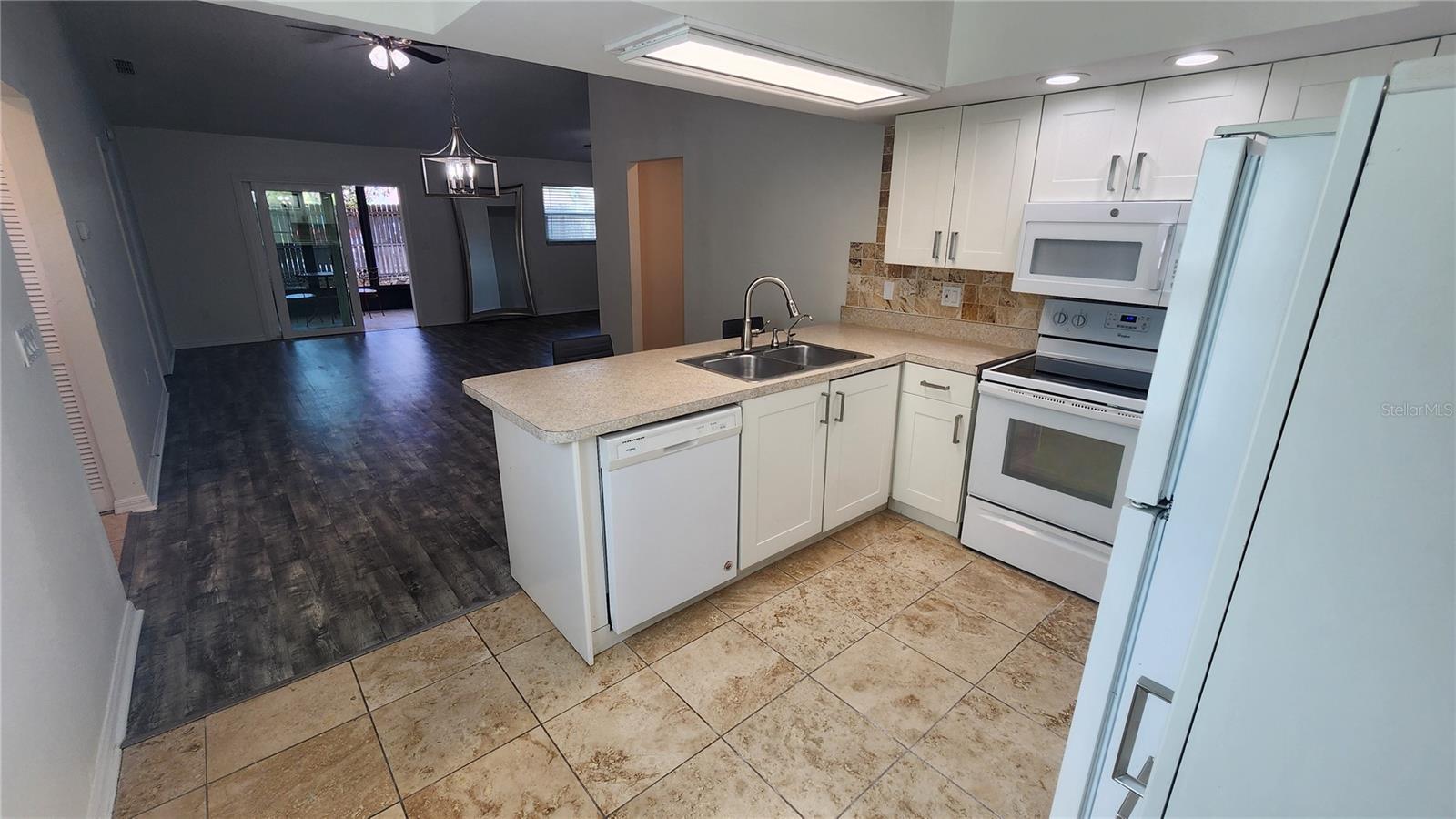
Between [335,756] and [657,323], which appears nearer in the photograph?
[335,756]

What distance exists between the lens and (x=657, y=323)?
19.1ft

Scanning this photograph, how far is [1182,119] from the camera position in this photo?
227 centimetres

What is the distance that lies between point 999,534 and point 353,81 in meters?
6.90

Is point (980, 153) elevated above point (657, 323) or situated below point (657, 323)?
above

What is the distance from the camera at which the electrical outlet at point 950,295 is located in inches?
130

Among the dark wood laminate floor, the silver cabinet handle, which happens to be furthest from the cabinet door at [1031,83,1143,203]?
the dark wood laminate floor

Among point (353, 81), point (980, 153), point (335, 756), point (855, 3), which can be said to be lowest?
point (335, 756)

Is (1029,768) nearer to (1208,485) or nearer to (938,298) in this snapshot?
(1208,485)

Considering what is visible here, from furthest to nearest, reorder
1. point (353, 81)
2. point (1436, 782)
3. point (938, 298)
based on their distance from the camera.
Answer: point (353, 81) < point (938, 298) < point (1436, 782)

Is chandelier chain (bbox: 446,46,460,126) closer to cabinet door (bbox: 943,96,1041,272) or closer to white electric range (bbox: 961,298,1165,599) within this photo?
cabinet door (bbox: 943,96,1041,272)

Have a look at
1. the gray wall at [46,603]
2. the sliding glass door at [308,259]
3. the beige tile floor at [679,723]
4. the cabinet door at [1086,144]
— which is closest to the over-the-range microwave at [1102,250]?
the cabinet door at [1086,144]

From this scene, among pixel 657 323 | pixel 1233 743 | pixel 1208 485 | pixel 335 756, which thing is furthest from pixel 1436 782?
pixel 657 323

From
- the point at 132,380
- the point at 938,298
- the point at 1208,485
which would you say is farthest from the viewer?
the point at 132,380

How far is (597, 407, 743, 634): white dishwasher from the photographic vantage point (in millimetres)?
2021
